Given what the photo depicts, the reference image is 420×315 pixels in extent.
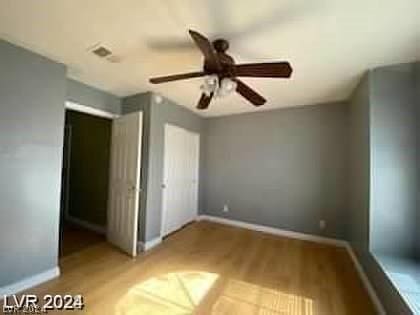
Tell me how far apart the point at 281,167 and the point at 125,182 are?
2.81 metres

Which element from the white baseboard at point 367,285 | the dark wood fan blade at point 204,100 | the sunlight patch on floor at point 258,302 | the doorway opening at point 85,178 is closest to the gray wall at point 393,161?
the white baseboard at point 367,285

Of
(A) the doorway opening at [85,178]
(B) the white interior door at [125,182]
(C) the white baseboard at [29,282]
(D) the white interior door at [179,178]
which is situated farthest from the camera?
(A) the doorway opening at [85,178]

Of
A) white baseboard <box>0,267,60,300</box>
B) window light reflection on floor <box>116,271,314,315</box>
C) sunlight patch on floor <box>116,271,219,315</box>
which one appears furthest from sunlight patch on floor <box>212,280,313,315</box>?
white baseboard <box>0,267,60,300</box>

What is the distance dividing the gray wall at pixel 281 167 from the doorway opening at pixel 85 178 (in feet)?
6.98

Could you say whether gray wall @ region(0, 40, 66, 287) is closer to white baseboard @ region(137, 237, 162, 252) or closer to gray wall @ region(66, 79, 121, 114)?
gray wall @ region(66, 79, 121, 114)

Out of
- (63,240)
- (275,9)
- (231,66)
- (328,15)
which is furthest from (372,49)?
(63,240)

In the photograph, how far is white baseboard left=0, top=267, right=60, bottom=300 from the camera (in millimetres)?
2194

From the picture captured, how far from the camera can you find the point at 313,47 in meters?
2.19

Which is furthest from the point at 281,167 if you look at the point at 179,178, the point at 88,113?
the point at 88,113

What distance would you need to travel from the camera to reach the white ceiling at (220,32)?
167cm

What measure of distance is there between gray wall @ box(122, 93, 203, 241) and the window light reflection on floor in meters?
1.09

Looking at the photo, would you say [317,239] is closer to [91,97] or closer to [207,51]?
[207,51]

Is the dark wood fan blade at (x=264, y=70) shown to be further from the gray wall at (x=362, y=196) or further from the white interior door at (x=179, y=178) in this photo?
the white interior door at (x=179, y=178)

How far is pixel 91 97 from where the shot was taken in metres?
3.34
